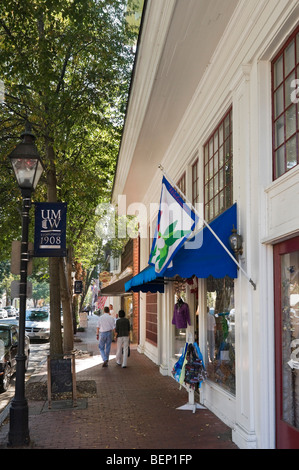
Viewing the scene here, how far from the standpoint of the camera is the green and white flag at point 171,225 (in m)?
6.89

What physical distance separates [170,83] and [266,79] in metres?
2.79

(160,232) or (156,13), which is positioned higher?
(156,13)

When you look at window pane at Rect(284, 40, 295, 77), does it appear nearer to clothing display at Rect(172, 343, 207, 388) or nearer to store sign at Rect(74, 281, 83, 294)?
clothing display at Rect(172, 343, 207, 388)

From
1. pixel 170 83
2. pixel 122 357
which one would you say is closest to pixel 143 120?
pixel 170 83

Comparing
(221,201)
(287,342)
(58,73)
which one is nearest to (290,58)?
(221,201)

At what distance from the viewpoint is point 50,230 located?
8.59 m

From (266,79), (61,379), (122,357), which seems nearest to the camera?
(266,79)

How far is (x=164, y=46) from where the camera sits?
23.3ft

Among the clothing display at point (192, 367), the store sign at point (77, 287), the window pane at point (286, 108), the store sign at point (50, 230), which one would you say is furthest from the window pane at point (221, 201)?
the store sign at point (77, 287)

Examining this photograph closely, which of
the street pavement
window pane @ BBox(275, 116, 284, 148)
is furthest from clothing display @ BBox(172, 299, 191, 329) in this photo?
window pane @ BBox(275, 116, 284, 148)

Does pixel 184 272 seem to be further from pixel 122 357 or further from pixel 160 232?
pixel 122 357

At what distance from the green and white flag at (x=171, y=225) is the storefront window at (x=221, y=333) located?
40.6 inches

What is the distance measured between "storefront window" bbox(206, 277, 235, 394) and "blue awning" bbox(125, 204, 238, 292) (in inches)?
26.6

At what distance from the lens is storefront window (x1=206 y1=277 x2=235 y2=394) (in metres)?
7.27
